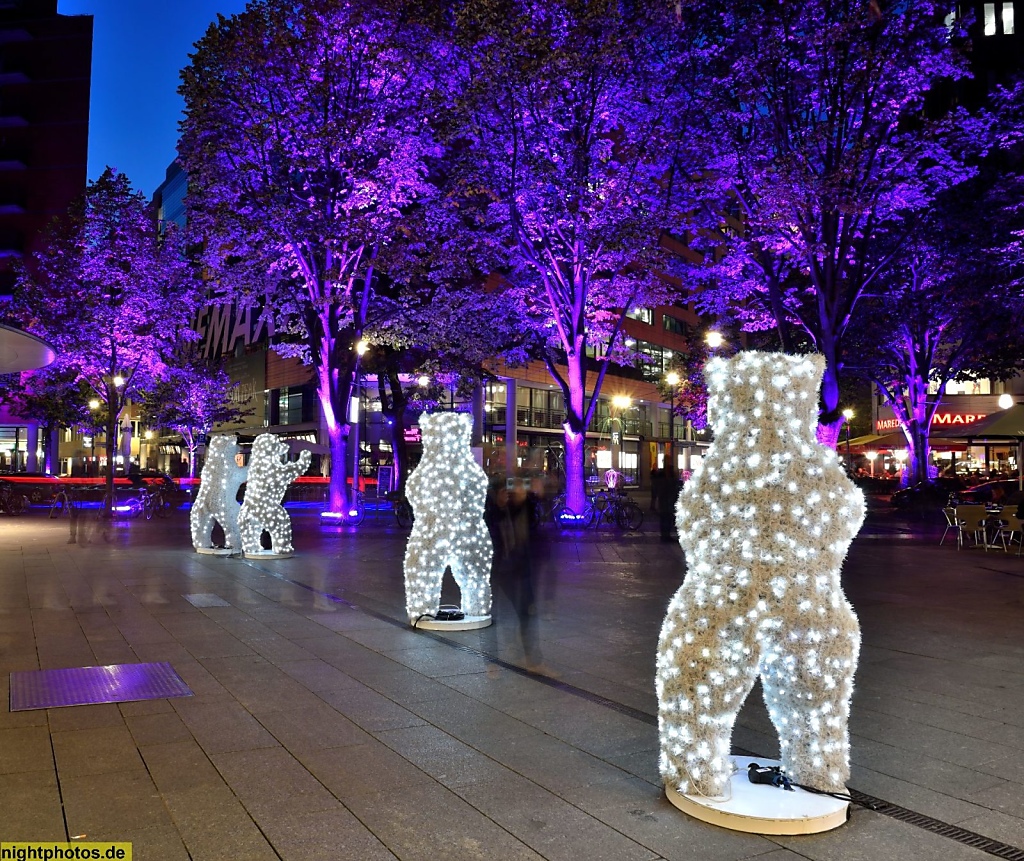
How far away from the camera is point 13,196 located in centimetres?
5881

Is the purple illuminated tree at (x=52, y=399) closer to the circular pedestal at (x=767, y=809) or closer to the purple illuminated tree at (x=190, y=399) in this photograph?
the purple illuminated tree at (x=190, y=399)

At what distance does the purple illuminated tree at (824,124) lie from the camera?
17.8 meters

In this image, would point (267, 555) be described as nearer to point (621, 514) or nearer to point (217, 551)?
point (217, 551)

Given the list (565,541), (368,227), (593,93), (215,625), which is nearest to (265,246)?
(368,227)

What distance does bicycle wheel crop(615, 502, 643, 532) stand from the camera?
2223 cm

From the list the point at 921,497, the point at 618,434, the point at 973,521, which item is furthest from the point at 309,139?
the point at 618,434

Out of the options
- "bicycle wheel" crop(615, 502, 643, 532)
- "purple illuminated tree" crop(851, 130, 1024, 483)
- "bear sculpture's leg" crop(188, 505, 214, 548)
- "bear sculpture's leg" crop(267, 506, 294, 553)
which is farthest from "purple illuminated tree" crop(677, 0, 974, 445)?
"bear sculpture's leg" crop(188, 505, 214, 548)

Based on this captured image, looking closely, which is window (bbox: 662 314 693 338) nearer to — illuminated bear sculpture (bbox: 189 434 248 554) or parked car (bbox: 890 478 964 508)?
parked car (bbox: 890 478 964 508)

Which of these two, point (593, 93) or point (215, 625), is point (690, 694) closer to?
point (215, 625)

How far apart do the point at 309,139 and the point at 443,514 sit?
1630cm

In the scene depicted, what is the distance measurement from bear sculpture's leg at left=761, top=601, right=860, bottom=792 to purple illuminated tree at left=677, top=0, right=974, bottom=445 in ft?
50.0

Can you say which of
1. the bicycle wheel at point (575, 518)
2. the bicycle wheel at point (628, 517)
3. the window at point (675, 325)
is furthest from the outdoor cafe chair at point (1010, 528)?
the window at point (675, 325)

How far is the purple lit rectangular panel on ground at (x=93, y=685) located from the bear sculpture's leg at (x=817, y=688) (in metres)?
4.25

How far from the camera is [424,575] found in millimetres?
8836
